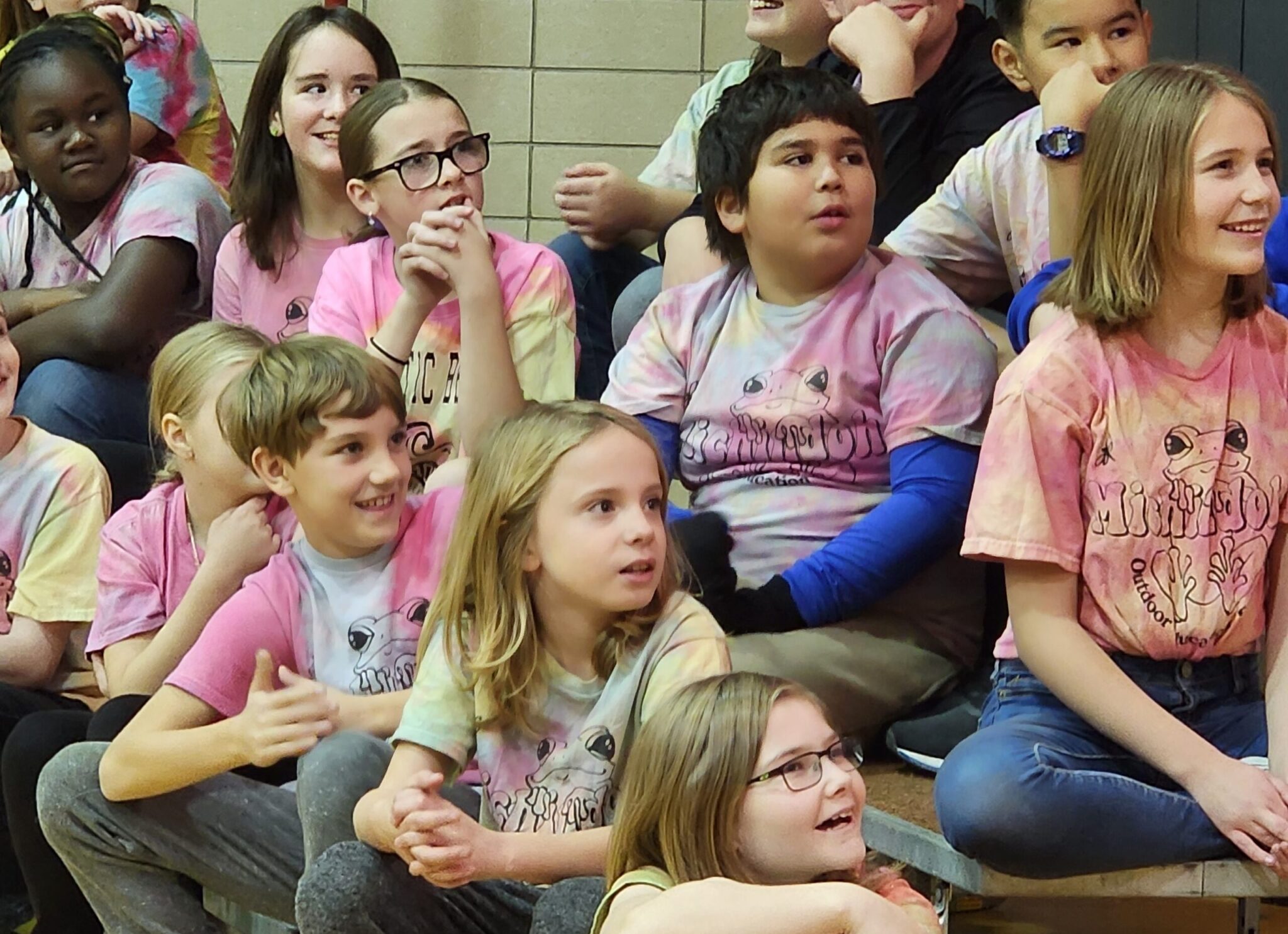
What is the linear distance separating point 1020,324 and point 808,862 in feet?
2.66

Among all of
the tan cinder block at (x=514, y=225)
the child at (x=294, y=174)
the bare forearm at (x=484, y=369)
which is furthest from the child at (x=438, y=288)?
the tan cinder block at (x=514, y=225)

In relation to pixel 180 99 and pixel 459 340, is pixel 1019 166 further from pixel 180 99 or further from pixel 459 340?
pixel 180 99

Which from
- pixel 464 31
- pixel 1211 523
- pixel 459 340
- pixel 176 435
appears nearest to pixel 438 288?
pixel 459 340

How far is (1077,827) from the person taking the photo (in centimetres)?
177

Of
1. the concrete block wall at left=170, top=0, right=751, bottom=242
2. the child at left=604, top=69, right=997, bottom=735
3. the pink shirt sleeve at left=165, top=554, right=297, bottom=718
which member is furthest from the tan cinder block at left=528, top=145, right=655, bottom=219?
the pink shirt sleeve at left=165, top=554, right=297, bottom=718

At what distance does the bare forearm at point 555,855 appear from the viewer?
1.73 metres

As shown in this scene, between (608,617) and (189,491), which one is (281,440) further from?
(608,617)

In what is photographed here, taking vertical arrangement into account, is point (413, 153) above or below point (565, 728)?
above

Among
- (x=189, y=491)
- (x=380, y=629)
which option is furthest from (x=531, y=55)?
(x=380, y=629)

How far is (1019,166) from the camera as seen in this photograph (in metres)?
2.45

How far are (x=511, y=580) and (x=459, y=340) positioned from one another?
71 centimetres

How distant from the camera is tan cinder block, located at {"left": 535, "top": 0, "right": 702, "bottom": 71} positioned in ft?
14.3

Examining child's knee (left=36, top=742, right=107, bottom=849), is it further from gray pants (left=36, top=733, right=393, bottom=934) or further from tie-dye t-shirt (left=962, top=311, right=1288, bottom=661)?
tie-dye t-shirt (left=962, top=311, right=1288, bottom=661)

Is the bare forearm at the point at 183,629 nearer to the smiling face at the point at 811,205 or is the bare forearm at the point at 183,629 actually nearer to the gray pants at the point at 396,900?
the gray pants at the point at 396,900
